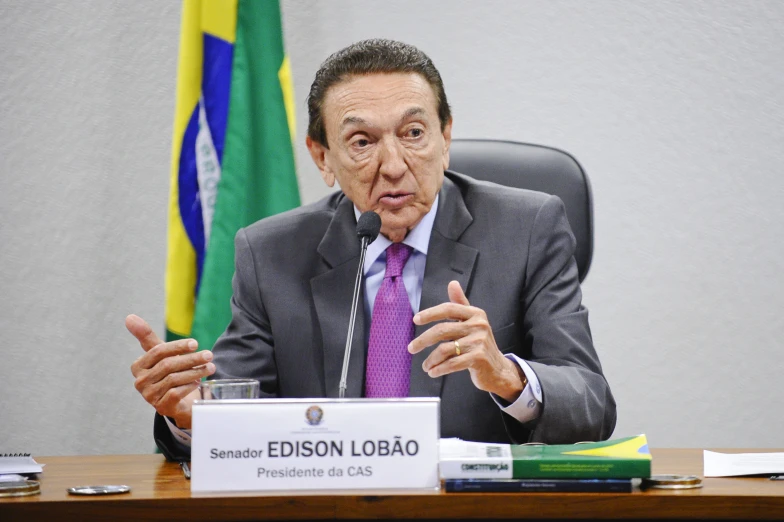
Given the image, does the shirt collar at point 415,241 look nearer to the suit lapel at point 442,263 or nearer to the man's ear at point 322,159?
the suit lapel at point 442,263

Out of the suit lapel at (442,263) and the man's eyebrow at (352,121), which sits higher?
the man's eyebrow at (352,121)

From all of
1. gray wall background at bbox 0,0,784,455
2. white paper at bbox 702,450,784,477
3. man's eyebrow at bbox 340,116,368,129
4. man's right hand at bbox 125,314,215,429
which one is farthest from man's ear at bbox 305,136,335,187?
white paper at bbox 702,450,784,477

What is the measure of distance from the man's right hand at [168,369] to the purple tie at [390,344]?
422mm

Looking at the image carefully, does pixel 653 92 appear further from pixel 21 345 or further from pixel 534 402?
pixel 21 345

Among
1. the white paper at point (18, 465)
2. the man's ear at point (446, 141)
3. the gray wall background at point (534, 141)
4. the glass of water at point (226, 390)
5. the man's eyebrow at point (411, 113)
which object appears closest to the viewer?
the glass of water at point (226, 390)

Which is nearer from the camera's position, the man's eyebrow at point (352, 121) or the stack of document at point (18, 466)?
the stack of document at point (18, 466)

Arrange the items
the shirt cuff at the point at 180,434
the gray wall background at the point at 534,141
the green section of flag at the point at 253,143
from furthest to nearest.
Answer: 1. the gray wall background at the point at 534,141
2. the green section of flag at the point at 253,143
3. the shirt cuff at the point at 180,434

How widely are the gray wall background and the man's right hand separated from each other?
156cm

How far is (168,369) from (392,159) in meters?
0.70

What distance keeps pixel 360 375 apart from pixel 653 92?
1.65m

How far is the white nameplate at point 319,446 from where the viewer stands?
1186 millimetres

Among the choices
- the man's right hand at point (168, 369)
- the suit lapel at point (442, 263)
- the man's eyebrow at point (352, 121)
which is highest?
the man's eyebrow at point (352, 121)

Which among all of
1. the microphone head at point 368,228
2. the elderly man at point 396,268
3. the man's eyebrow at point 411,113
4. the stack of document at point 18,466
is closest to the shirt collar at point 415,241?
the elderly man at point 396,268

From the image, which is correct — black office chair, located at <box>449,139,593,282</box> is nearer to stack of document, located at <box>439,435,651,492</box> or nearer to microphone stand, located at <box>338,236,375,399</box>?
microphone stand, located at <box>338,236,375,399</box>
